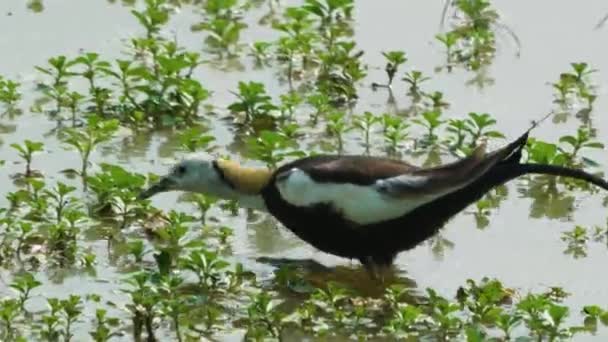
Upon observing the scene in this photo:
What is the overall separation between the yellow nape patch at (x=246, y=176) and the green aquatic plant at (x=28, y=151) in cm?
94

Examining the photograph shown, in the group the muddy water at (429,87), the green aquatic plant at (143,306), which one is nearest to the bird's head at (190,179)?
the muddy water at (429,87)

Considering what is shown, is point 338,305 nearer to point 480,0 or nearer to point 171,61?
point 171,61

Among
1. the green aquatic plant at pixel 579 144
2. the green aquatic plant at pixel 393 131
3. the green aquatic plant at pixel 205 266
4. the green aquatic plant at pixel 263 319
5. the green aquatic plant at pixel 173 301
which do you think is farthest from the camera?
the green aquatic plant at pixel 393 131

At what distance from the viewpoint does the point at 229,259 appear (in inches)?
369

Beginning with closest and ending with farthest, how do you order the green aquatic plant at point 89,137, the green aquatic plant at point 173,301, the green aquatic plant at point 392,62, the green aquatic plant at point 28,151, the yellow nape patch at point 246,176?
1. the green aquatic plant at point 173,301
2. the yellow nape patch at point 246,176
3. the green aquatic plant at point 28,151
4. the green aquatic plant at point 89,137
5. the green aquatic plant at point 392,62

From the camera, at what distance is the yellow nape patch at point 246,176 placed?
31.2 feet

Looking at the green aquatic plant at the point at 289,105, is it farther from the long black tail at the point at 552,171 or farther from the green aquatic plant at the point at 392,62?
the long black tail at the point at 552,171

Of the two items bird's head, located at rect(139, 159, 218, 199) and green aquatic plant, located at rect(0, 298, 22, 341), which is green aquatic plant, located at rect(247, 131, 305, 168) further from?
green aquatic plant, located at rect(0, 298, 22, 341)

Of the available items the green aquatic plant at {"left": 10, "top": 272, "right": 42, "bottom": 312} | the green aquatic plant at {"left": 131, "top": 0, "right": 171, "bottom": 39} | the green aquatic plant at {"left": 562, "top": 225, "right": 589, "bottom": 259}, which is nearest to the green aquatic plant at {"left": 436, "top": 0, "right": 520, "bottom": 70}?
the green aquatic plant at {"left": 131, "top": 0, "right": 171, "bottom": 39}

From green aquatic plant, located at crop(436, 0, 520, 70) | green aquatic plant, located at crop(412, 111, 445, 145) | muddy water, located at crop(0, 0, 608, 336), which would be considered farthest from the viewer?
green aquatic plant, located at crop(436, 0, 520, 70)

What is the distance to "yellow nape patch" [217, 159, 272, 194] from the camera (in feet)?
Answer: 31.2

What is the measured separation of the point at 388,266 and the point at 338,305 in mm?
559

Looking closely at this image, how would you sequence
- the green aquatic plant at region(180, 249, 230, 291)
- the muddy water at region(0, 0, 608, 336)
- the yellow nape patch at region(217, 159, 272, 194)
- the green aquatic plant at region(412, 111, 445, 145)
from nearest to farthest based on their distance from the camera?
the green aquatic plant at region(180, 249, 230, 291) → the muddy water at region(0, 0, 608, 336) → the yellow nape patch at region(217, 159, 272, 194) → the green aquatic plant at region(412, 111, 445, 145)

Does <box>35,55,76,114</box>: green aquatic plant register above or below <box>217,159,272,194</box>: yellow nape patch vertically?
above
